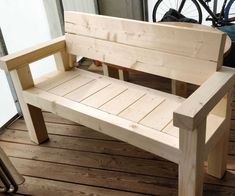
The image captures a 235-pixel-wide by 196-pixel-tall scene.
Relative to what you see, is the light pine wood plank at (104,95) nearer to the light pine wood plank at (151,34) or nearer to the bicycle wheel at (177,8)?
the light pine wood plank at (151,34)

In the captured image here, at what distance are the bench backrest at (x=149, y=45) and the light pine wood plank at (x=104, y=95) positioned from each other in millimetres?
156

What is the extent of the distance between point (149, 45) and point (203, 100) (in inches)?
20.6

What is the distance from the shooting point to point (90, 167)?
6.22 ft

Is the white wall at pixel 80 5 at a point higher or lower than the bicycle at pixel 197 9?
higher

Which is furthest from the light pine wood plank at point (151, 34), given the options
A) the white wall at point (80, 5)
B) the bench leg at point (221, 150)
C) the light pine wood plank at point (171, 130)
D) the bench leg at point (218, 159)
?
the white wall at point (80, 5)

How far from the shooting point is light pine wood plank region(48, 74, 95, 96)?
6.12ft

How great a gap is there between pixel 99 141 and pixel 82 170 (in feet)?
0.97

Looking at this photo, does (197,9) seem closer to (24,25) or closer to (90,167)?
(24,25)

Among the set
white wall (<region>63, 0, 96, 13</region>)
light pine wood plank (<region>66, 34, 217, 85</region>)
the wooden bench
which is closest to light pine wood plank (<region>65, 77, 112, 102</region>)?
the wooden bench

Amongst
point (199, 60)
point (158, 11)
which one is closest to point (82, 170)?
point (199, 60)

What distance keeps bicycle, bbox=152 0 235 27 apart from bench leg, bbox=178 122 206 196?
8.27 ft

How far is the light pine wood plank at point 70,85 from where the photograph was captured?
1.86 metres

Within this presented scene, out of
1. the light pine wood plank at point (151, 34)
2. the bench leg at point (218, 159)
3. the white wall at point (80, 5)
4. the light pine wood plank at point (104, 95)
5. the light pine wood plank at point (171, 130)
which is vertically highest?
the light pine wood plank at point (151, 34)

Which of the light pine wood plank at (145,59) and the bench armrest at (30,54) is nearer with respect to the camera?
the light pine wood plank at (145,59)
